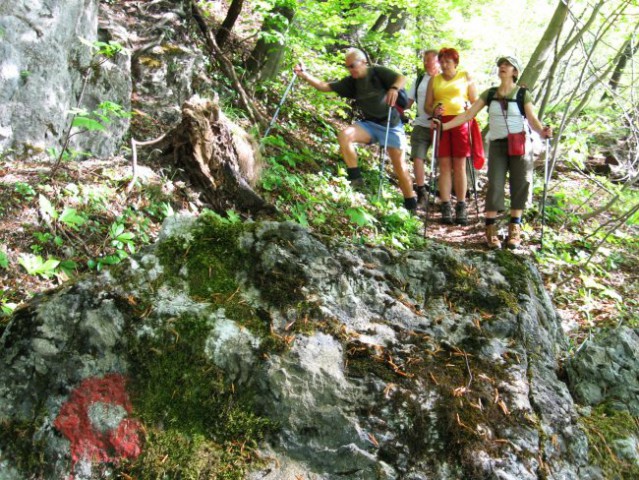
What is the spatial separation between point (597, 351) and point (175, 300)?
8.36 ft

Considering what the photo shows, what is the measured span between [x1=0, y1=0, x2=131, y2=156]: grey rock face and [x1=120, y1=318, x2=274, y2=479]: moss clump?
160 inches

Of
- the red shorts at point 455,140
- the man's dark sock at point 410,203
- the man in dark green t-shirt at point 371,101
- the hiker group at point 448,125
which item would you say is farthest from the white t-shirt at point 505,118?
the man's dark sock at point 410,203

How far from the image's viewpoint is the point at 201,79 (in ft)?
26.7

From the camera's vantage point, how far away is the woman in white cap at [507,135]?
5934 mm

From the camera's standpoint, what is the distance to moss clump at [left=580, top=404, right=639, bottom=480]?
2.01 meters

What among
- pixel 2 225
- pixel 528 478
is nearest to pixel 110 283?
pixel 528 478

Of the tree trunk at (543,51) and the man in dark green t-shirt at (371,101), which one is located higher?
the tree trunk at (543,51)

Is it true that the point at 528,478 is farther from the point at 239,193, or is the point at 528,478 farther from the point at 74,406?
the point at 239,193

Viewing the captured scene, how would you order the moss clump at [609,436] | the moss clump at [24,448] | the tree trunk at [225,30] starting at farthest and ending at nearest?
the tree trunk at [225,30], the moss clump at [609,436], the moss clump at [24,448]

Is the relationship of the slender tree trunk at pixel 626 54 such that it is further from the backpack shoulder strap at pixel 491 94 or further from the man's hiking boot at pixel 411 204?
the man's hiking boot at pixel 411 204

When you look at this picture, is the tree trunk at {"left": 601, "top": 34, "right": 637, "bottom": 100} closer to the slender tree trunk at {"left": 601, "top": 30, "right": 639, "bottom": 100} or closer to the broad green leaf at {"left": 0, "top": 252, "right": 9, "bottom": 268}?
the slender tree trunk at {"left": 601, "top": 30, "right": 639, "bottom": 100}

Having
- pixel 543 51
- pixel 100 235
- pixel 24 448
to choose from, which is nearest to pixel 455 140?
pixel 543 51

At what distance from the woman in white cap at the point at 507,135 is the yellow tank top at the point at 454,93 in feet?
2.01

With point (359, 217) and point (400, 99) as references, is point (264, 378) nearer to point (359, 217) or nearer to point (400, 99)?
point (359, 217)
